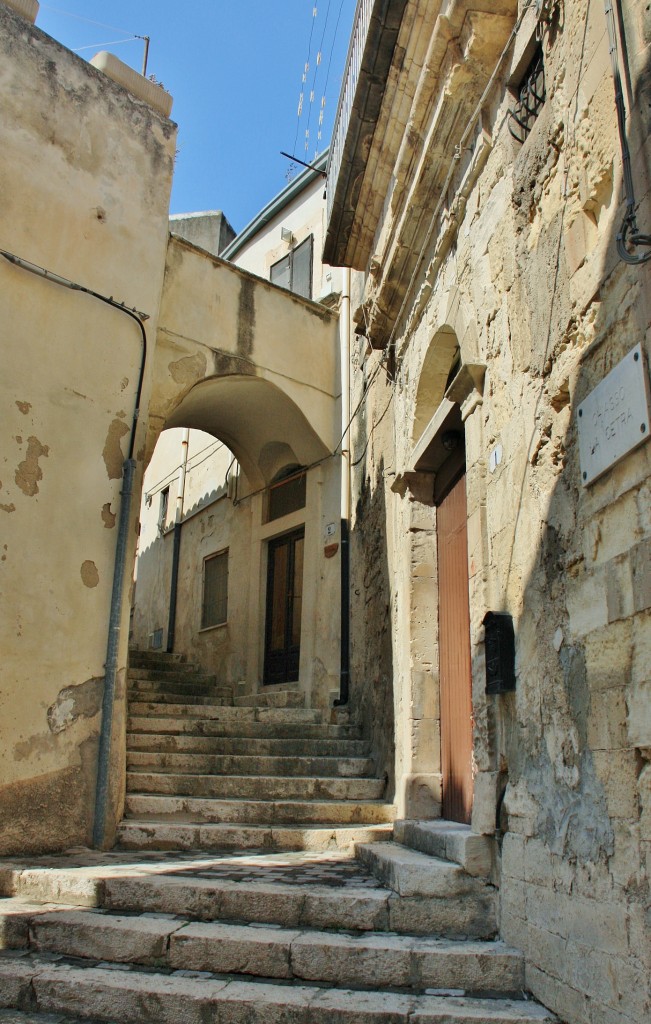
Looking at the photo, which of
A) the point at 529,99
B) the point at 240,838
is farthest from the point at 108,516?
the point at 529,99

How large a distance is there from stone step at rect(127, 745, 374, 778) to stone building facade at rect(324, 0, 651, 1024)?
2.07 feet

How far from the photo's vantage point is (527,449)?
350cm

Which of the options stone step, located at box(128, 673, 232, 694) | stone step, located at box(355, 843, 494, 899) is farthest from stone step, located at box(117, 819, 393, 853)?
stone step, located at box(128, 673, 232, 694)

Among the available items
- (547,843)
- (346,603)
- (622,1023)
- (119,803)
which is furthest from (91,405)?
(622,1023)

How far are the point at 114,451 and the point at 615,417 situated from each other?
4187 mm

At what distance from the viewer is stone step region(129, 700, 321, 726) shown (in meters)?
7.12

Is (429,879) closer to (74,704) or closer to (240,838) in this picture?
(240,838)

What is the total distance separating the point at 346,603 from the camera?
823 centimetres

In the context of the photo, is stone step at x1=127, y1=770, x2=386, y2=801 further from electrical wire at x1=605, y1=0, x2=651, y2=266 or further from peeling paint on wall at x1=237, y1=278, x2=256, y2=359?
electrical wire at x1=605, y1=0, x2=651, y2=266

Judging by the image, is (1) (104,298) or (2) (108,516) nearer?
(2) (108,516)

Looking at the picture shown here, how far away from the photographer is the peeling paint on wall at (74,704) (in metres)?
5.30

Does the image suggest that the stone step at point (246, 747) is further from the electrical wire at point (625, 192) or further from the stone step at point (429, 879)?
the electrical wire at point (625, 192)

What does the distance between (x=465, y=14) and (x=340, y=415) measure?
4992mm

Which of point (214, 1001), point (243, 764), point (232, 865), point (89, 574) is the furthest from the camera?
point (243, 764)
